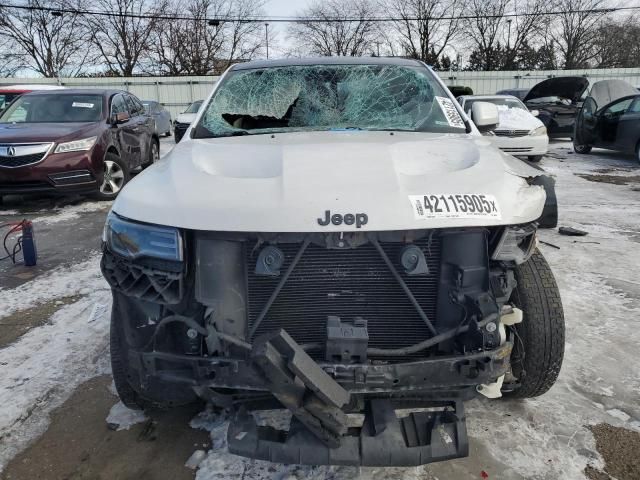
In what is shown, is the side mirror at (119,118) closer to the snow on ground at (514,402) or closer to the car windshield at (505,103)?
the snow on ground at (514,402)

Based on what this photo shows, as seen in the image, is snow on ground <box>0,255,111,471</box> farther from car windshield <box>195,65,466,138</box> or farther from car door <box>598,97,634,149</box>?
car door <box>598,97,634,149</box>

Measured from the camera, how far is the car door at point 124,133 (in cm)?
805

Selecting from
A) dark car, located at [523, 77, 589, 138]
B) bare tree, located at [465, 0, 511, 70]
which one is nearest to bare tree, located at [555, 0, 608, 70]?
bare tree, located at [465, 0, 511, 70]

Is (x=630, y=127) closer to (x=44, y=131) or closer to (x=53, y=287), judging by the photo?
(x=44, y=131)

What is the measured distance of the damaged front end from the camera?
1806 mm

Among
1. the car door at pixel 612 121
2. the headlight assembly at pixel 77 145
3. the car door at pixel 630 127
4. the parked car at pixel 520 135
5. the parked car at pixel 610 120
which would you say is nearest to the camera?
the headlight assembly at pixel 77 145

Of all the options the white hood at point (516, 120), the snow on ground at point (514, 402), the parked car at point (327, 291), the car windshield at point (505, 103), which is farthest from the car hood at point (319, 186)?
the car windshield at point (505, 103)

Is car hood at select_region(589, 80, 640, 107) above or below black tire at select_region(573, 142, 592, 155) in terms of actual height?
above

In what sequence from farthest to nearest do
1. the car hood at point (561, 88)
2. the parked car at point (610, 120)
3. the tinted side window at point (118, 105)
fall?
the car hood at point (561, 88), the parked car at point (610, 120), the tinted side window at point (118, 105)

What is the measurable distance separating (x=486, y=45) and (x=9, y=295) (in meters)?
44.6

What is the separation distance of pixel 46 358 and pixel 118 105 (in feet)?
21.3

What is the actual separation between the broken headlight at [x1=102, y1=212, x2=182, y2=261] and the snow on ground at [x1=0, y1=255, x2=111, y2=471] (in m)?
1.18

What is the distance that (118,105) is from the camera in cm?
857

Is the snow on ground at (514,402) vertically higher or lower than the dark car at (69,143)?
lower
